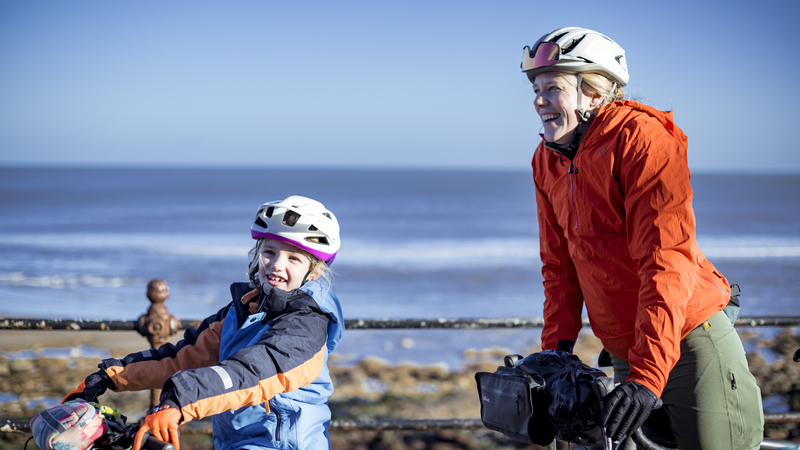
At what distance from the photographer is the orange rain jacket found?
1972mm

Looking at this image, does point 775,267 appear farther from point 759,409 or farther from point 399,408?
point 759,409

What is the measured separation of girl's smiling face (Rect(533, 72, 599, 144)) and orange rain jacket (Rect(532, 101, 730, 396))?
101 millimetres

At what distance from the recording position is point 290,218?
2594 mm

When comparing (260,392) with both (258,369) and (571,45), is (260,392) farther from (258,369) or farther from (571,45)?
(571,45)

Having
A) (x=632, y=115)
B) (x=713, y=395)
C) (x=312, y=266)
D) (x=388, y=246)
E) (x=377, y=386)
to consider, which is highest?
(x=632, y=115)

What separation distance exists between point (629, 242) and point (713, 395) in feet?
2.04

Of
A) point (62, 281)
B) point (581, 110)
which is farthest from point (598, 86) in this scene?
point (62, 281)

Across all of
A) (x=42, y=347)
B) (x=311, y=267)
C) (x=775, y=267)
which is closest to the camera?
(x=311, y=267)

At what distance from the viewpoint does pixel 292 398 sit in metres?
2.30

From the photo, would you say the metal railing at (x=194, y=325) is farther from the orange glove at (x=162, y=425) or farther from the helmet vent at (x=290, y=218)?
the orange glove at (x=162, y=425)

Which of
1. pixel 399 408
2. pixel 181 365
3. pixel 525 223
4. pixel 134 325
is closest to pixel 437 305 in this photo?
pixel 399 408

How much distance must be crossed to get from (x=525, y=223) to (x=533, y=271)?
2023cm

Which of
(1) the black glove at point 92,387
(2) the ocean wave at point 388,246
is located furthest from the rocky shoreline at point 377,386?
(2) the ocean wave at point 388,246

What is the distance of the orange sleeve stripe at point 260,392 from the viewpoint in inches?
72.3
